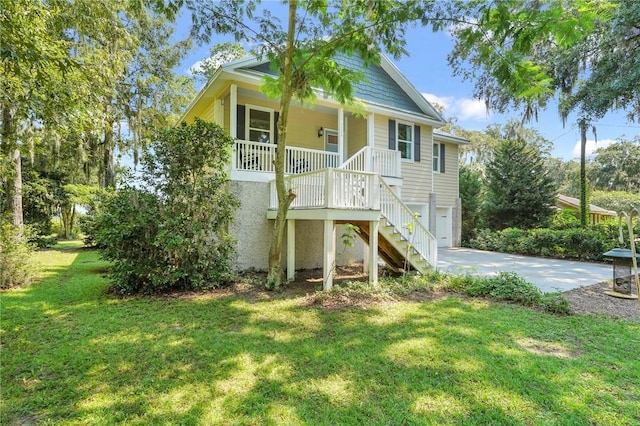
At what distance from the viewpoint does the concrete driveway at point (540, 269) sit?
26.8 ft

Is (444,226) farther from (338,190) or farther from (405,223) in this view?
(338,190)

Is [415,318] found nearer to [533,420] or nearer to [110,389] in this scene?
[533,420]

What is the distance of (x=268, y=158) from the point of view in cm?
890

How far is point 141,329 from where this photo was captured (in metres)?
4.62

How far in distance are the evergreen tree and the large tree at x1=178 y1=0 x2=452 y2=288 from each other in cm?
1399

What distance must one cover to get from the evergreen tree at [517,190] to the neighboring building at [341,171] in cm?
372

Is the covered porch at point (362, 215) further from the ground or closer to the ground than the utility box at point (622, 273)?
further from the ground

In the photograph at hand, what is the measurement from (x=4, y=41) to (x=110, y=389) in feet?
13.0

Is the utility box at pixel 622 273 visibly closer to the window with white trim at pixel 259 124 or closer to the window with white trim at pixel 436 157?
the window with white trim at pixel 436 157

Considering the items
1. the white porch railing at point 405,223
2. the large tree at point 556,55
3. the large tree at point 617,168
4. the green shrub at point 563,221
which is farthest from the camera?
the large tree at point 617,168

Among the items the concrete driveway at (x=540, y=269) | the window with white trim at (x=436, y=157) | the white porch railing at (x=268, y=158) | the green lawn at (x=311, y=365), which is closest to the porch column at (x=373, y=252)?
the green lawn at (x=311, y=365)

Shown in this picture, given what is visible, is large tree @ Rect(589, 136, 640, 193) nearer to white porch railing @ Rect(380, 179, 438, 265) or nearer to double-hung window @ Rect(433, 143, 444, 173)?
double-hung window @ Rect(433, 143, 444, 173)

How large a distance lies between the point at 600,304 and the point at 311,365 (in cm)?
601

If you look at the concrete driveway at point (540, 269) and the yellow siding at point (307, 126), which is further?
the yellow siding at point (307, 126)
